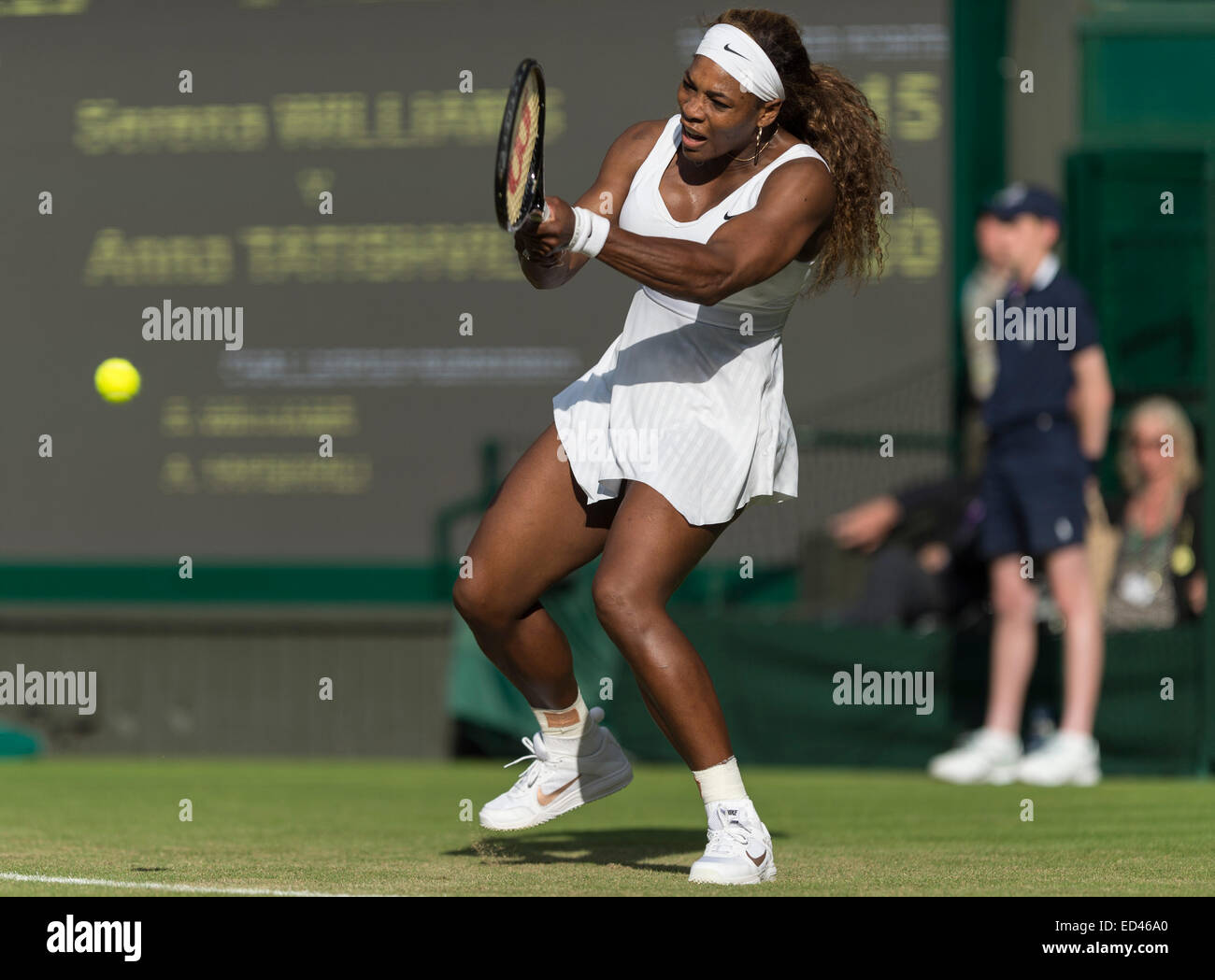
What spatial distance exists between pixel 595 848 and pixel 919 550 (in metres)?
4.35

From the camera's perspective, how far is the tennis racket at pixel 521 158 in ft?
12.8

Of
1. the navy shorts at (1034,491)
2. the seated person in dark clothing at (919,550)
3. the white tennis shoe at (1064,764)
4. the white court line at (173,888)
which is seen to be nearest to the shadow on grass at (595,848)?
the white court line at (173,888)

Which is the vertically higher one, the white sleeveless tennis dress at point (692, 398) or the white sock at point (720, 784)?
the white sleeveless tennis dress at point (692, 398)

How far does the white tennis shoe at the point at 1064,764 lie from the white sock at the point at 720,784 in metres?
3.39

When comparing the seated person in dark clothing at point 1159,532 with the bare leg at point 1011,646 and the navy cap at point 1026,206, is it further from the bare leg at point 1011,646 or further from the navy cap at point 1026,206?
the navy cap at point 1026,206

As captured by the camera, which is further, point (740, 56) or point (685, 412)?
point (685, 412)

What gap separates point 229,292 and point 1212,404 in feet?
15.3

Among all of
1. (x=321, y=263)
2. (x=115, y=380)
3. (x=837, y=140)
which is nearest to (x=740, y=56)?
(x=837, y=140)

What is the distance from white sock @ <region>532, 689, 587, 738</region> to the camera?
4.66 m

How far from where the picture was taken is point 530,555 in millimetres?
4461

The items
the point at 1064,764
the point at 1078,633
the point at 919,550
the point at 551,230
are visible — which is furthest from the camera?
the point at 919,550

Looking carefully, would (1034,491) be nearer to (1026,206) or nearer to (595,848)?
(1026,206)

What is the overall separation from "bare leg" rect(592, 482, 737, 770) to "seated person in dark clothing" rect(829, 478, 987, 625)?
4.32 metres
